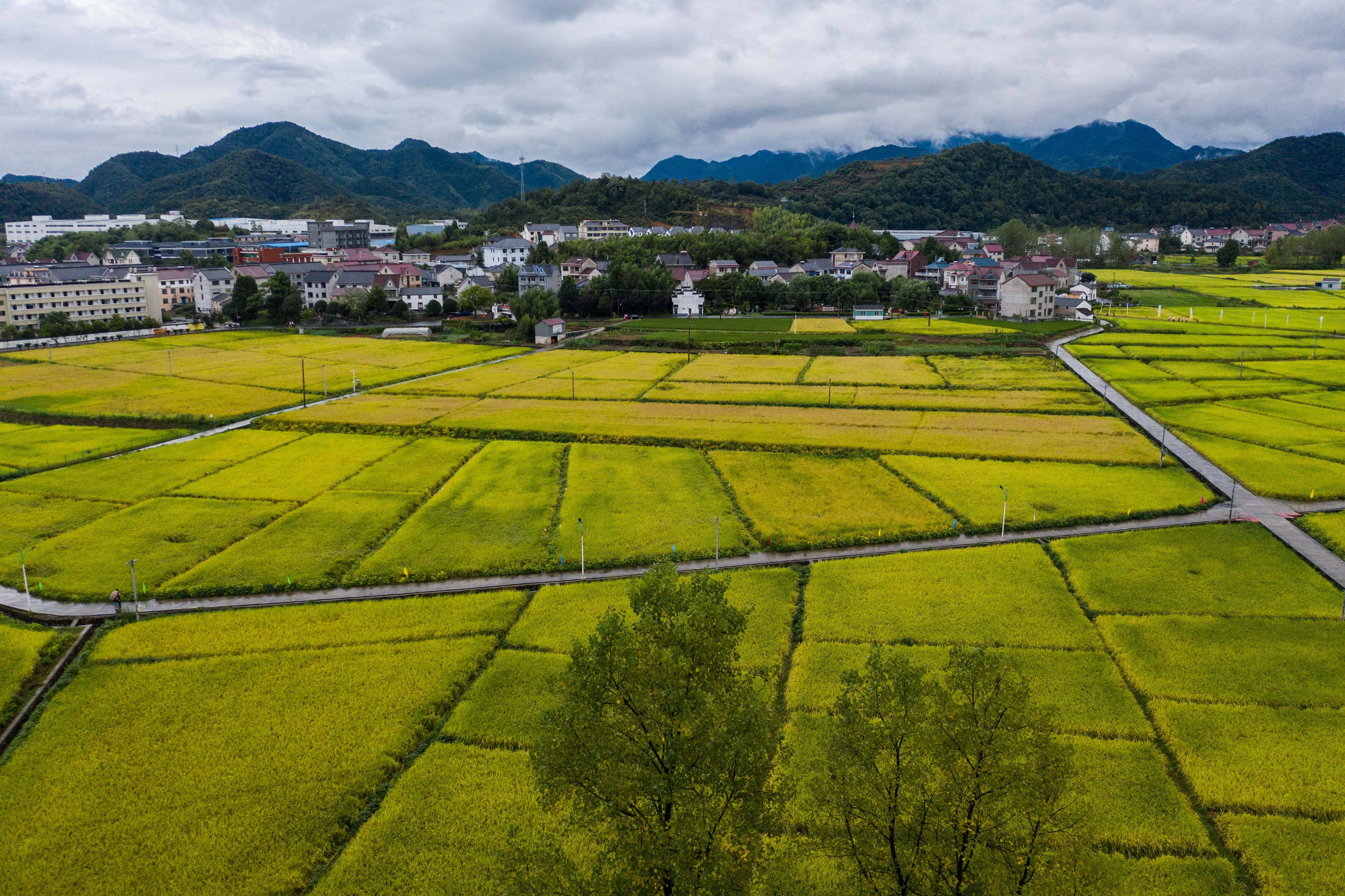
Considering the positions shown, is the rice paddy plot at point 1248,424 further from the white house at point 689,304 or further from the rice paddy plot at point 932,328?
the white house at point 689,304

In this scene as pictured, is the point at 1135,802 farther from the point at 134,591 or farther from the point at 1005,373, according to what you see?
the point at 1005,373

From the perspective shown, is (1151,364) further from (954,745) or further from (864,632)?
(954,745)

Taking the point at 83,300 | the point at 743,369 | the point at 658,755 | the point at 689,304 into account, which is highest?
the point at 83,300

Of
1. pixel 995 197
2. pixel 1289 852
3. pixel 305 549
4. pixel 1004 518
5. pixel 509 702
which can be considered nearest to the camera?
pixel 1289 852

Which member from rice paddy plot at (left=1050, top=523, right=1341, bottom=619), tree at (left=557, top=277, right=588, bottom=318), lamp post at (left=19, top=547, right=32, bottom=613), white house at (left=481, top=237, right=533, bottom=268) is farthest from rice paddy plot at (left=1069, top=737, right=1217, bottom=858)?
white house at (left=481, top=237, right=533, bottom=268)

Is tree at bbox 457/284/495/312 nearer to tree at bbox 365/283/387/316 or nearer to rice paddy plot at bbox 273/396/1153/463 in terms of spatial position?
tree at bbox 365/283/387/316

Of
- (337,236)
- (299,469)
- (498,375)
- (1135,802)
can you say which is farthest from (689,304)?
(337,236)

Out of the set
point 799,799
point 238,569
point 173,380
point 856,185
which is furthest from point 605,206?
point 799,799
